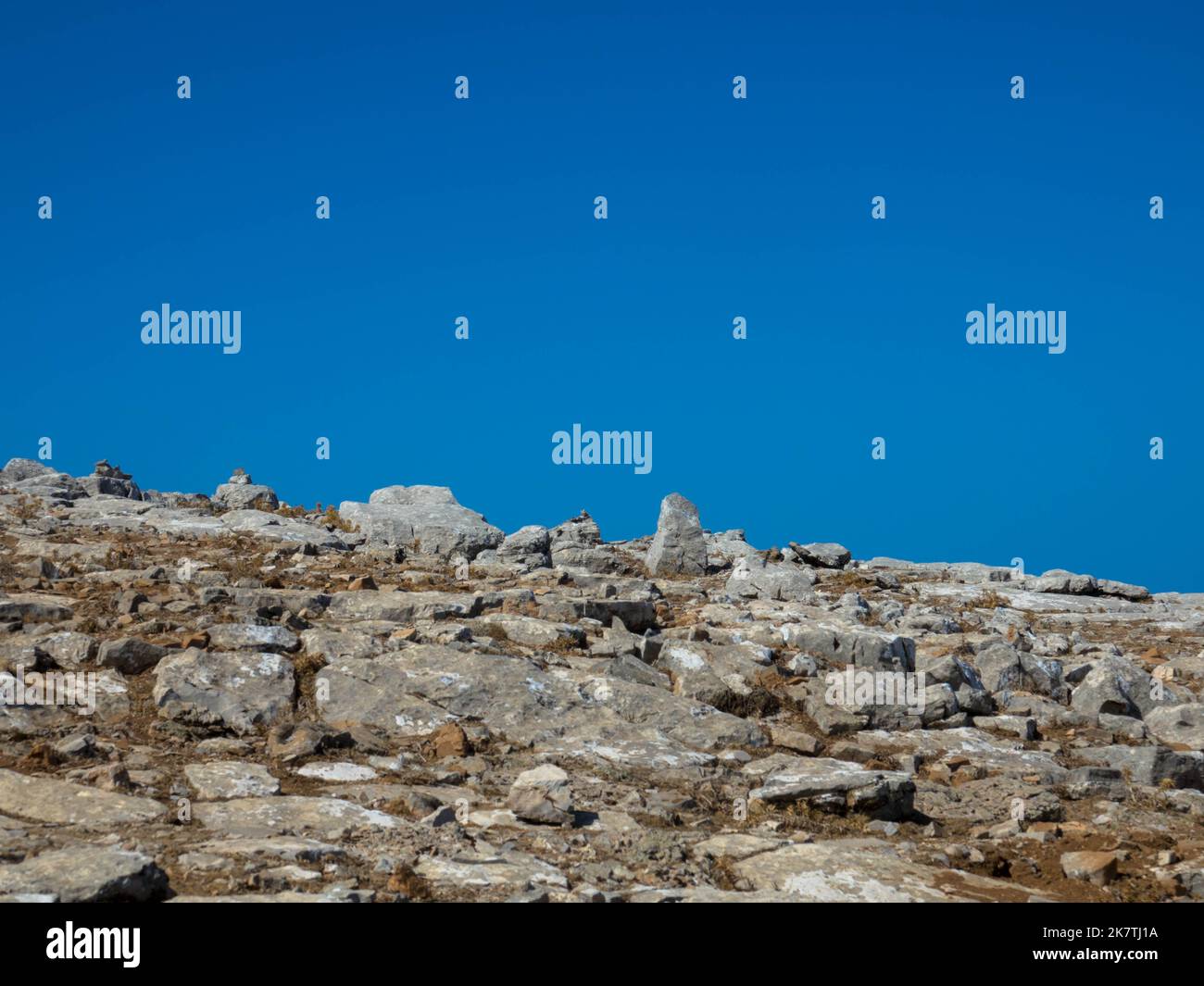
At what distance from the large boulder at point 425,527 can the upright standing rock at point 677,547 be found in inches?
166

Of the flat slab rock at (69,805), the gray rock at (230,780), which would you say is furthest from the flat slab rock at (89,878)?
the gray rock at (230,780)

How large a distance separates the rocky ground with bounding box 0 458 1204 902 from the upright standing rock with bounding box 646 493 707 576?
5.26 m

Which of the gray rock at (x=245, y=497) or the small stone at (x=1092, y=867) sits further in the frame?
the gray rock at (x=245, y=497)

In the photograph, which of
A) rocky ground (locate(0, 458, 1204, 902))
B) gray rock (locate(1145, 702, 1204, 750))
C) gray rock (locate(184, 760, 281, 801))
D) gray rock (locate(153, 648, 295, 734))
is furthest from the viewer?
gray rock (locate(1145, 702, 1204, 750))

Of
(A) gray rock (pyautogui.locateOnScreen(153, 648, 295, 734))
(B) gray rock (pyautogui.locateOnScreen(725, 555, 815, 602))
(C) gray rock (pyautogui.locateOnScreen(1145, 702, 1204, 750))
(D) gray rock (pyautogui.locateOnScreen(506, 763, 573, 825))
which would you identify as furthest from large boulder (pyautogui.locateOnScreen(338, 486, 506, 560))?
(D) gray rock (pyautogui.locateOnScreen(506, 763, 573, 825))

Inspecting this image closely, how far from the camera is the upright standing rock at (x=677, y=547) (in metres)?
28.8

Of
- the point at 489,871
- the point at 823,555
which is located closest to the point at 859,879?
the point at 489,871

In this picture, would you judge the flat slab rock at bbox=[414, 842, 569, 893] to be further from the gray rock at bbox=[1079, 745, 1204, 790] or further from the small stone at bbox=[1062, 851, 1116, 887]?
the gray rock at bbox=[1079, 745, 1204, 790]

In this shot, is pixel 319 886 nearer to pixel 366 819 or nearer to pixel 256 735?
pixel 366 819

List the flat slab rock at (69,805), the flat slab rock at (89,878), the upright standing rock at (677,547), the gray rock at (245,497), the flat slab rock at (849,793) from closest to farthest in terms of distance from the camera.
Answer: the flat slab rock at (89,878), the flat slab rock at (69,805), the flat slab rock at (849,793), the upright standing rock at (677,547), the gray rock at (245,497)

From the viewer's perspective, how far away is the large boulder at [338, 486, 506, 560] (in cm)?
2798

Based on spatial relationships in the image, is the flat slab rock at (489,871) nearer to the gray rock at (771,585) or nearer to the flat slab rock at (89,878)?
the flat slab rock at (89,878)

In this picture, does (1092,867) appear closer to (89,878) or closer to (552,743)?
(552,743)

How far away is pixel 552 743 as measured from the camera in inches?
523
